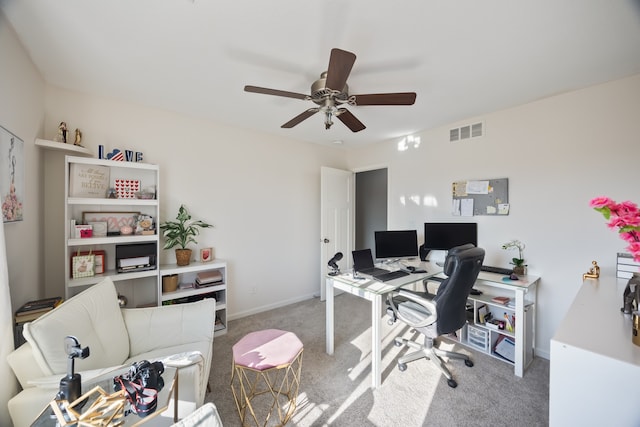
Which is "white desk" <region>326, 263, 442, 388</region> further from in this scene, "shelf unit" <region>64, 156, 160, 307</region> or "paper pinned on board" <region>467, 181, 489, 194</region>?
"shelf unit" <region>64, 156, 160, 307</region>

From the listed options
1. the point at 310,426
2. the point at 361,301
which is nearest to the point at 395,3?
the point at 310,426

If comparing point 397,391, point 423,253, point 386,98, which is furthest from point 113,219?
point 423,253

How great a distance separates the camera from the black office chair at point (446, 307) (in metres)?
1.85

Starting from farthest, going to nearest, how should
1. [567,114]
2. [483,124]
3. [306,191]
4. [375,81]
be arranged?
[306,191] → [483,124] → [567,114] → [375,81]

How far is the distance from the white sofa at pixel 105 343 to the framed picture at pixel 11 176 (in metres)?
0.64

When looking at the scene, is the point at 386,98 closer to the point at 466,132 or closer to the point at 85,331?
the point at 466,132

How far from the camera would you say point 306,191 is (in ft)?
12.6

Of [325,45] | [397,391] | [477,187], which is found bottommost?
[397,391]

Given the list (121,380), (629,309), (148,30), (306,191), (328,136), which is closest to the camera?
(121,380)

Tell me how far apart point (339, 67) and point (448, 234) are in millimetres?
2244

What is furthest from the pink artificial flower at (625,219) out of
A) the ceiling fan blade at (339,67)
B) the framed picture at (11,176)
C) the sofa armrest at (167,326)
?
the framed picture at (11,176)

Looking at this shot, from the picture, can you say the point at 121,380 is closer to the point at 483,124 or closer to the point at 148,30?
the point at 148,30

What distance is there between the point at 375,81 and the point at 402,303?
1.93 metres

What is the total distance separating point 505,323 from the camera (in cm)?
231
